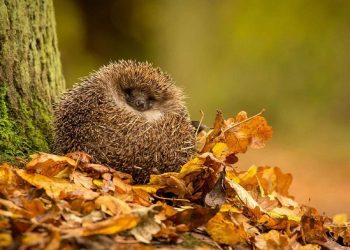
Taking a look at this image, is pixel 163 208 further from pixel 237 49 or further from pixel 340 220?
pixel 237 49

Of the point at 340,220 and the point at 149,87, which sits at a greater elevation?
the point at 149,87

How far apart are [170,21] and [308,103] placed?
4383 millimetres

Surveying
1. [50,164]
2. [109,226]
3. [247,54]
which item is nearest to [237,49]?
[247,54]

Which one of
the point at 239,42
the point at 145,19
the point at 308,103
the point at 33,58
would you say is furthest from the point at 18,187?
the point at 308,103

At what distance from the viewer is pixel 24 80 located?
5.25 metres

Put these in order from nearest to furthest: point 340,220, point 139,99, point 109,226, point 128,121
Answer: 1. point 109,226
2. point 128,121
3. point 139,99
4. point 340,220

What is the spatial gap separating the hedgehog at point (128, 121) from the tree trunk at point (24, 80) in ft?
1.26

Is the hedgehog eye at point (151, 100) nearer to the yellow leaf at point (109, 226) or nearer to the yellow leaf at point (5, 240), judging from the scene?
the yellow leaf at point (109, 226)

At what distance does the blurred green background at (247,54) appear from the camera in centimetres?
1263

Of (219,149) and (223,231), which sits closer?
(223,231)

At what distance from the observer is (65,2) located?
42.1 ft

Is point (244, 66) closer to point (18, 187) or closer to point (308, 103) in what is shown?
point (308, 103)

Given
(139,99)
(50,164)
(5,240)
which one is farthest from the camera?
(139,99)

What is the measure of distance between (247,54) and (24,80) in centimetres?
1044
